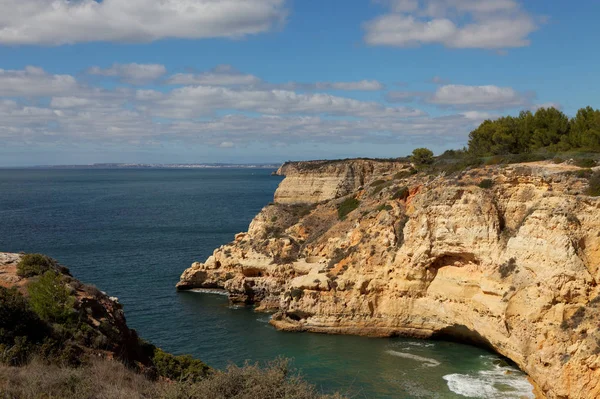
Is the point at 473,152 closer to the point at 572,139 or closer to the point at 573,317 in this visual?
the point at 572,139

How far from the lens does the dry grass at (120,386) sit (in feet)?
35.4

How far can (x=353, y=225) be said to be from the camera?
3766 centimetres

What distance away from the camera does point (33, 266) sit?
62.5 ft

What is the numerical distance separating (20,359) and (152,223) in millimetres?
62278

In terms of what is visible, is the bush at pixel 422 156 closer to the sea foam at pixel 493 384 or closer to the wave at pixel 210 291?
the wave at pixel 210 291

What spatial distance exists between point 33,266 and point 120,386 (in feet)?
29.8

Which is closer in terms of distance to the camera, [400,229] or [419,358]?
[419,358]

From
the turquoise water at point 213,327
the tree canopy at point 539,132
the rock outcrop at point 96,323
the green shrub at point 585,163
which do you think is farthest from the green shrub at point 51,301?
the tree canopy at point 539,132

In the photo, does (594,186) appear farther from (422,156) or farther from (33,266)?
(422,156)

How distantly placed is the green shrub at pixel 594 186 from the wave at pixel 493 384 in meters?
8.65

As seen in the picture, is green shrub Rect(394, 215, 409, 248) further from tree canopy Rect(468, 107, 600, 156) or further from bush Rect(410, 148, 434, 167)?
bush Rect(410, 148, 434, 167)

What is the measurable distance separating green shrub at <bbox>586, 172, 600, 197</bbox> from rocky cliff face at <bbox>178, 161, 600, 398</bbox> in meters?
0.38

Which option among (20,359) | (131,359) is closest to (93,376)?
(20,359)

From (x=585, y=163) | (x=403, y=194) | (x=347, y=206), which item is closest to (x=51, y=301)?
(x=403, y=194)
